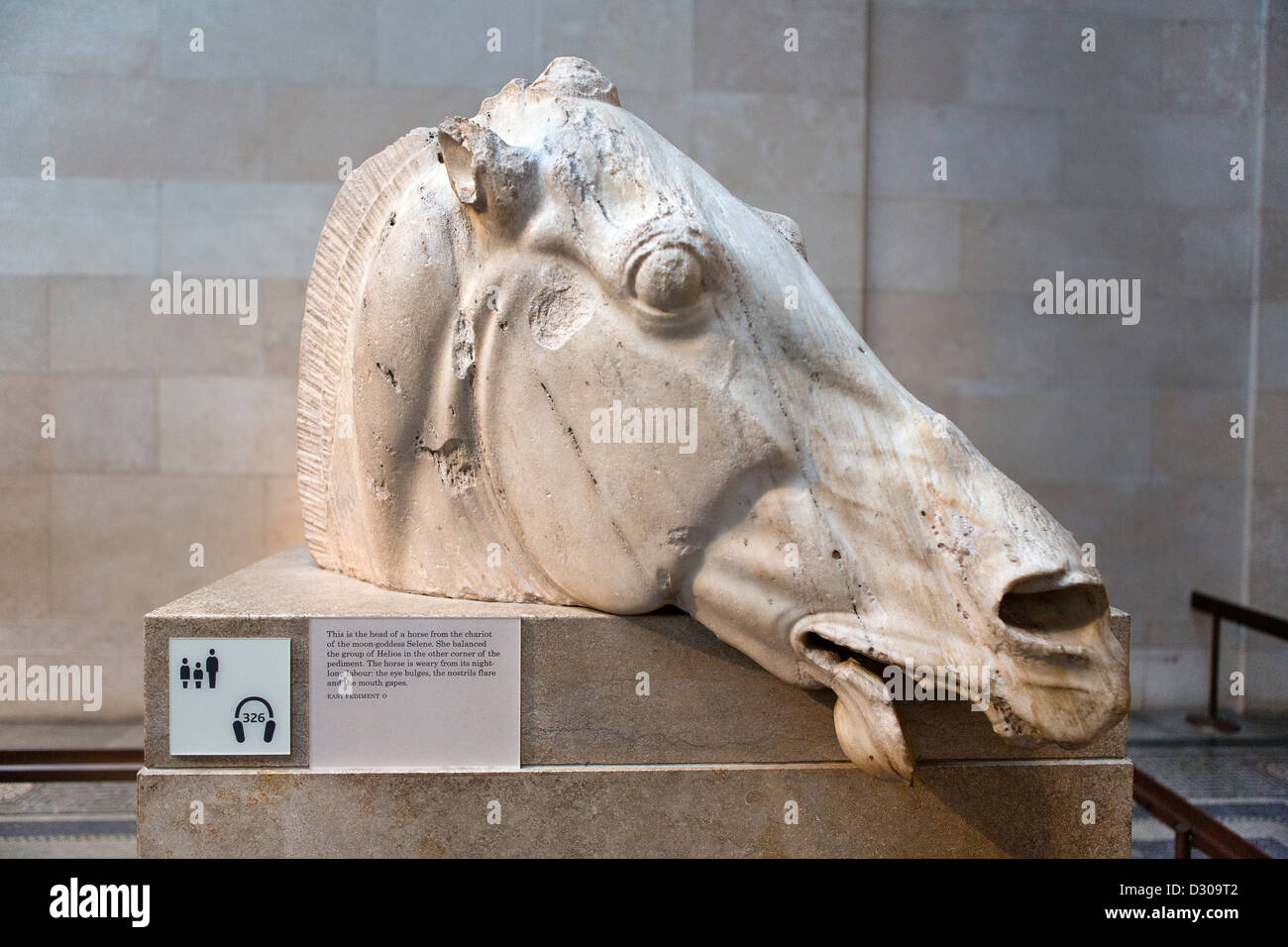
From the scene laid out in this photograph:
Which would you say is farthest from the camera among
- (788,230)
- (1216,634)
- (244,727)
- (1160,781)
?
(1216,634)

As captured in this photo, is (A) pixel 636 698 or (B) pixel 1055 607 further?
(A) pixel 636 698

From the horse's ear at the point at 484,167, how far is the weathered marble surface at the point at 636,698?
33.1 inches

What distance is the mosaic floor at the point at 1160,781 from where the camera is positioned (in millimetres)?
3270

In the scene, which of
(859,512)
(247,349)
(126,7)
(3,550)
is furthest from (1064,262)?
(3,550)

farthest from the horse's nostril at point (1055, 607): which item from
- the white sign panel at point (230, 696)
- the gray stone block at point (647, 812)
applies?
the white sign panel at point (230, 696)

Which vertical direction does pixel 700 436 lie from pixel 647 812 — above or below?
above

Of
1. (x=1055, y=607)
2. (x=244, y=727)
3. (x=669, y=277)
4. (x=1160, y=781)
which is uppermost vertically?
(x=669, y=277)

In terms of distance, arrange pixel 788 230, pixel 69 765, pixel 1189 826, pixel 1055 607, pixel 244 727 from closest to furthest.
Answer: pixel 1055 607, pixel 244 727, pixel 788 230, pixel 1189 826, pixel 69 765

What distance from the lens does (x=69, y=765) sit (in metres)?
3.05

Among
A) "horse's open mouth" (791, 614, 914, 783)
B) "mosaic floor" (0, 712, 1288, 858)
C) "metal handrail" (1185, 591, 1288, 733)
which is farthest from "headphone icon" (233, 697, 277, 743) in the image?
"metal handrail" (1185, 591, 1288, 733)

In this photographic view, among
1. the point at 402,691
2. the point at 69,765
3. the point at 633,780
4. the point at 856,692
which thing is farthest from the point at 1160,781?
the point at 69,765

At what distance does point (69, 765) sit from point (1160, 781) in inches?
158

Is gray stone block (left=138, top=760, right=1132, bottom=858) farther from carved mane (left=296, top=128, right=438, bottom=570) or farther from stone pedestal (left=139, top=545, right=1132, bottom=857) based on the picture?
carved mane (left=296, top=128, right=438, bottom=570)

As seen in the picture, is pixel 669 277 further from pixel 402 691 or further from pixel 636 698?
pixel 402 691
